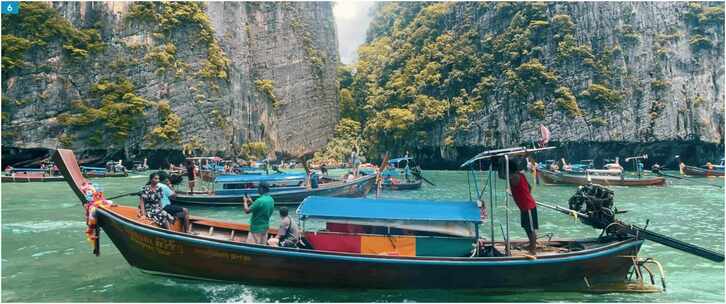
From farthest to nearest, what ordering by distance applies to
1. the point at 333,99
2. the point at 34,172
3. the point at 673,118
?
the point at 333,99
the point at 673,118
the point at 34,172

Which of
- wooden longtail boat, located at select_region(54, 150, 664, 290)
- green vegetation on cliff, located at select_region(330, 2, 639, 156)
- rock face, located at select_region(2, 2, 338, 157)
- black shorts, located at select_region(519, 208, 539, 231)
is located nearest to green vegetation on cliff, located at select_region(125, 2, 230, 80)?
rock face, located at select_region(2, 2, 338, 157)

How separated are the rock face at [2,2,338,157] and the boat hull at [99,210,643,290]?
112ft

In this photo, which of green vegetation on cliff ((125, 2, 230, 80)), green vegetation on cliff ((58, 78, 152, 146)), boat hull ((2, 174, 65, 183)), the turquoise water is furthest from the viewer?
green vegetation on cliff ((125, 2, 230, 80))

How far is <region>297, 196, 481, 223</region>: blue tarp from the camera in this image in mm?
7879

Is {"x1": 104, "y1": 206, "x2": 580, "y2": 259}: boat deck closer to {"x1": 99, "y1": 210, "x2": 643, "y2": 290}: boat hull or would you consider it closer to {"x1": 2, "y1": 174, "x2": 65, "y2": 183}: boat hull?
{"x1": 99, "y1": 210, "x2": 643, "y2": 290}: boat hull

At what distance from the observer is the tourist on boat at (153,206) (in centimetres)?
845

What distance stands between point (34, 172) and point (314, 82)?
3476 cm

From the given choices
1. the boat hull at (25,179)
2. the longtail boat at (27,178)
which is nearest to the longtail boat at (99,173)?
the longtail boat at (27,178)

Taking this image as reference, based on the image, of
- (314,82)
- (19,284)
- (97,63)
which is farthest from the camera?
(314,82)

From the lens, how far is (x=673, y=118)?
41156mm

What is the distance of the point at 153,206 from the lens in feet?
27.9

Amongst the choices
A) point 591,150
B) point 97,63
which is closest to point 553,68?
point 591,150

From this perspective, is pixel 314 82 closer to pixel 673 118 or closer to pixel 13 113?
pixel 13 113

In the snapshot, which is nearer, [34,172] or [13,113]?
[34,172]
